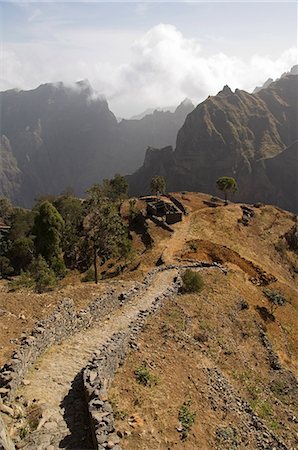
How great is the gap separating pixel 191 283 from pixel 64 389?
63.2 ft

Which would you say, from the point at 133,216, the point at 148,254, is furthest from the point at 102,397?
the point at 133,216

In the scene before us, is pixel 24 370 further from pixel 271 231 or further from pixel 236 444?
pixel 271 231

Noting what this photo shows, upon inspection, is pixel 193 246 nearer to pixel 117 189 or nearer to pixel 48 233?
pixel 48 233

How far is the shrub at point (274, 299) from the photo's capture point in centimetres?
3950

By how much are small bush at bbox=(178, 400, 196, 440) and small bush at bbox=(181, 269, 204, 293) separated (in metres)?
16.3

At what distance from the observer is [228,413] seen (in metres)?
18.6

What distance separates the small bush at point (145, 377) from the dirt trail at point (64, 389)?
259 centimetres

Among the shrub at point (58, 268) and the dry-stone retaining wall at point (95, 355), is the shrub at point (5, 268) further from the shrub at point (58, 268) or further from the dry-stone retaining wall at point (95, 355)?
the dry-stone retaining wall at point (95, 355)

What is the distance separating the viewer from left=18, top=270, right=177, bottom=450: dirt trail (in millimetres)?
13234

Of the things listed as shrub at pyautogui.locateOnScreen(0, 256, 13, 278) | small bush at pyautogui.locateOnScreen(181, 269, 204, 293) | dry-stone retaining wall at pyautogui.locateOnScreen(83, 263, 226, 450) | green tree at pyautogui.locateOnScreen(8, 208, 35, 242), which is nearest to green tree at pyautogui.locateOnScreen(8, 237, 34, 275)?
shrub at pyautogui.locateOnScreen(0, 256, 13, 278)

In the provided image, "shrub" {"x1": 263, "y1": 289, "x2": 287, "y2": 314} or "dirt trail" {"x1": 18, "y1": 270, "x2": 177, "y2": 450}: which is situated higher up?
"dirt trail" {"x1": 18, "y1": 270, "x2": 177, "y2": 450}

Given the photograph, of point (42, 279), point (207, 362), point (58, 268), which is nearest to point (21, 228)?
point (58, 268)

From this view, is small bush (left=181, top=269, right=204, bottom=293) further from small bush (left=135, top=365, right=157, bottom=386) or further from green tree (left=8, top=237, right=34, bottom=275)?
green tree (left=8, top=237, right=34, bottom=275)

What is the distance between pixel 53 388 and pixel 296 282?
179 feet
